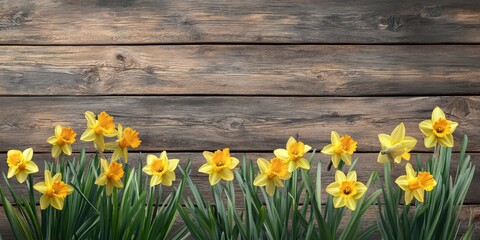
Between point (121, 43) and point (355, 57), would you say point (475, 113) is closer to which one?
point (355, 57)

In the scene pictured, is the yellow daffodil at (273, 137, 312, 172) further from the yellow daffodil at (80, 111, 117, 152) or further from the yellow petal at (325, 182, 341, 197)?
the yellow daffodil at (80, 111, 117, 152)

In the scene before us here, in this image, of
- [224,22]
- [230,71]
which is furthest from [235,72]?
[224,22]

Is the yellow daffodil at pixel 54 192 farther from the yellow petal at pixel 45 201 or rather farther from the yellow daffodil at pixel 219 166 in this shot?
the yellow daffodil at pixel 219 166

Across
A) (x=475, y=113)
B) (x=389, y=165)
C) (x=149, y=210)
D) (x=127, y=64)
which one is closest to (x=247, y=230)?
(x=149, y=210)

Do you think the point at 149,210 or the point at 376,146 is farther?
the point at 376,146

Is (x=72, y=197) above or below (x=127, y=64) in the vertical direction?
below
